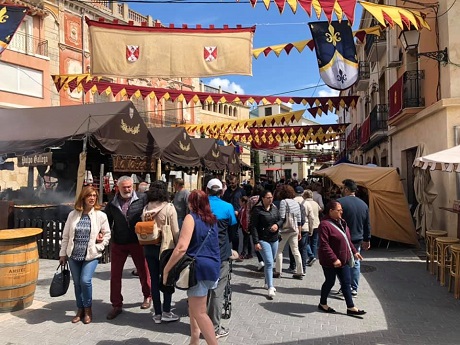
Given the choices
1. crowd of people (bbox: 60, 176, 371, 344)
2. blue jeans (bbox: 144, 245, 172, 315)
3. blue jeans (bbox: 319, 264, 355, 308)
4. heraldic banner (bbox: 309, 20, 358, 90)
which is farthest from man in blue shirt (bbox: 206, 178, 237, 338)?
heraldic banner (bbox: 309, 20, 358, 90)

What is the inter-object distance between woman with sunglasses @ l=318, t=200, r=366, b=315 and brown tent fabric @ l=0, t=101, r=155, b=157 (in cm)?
452

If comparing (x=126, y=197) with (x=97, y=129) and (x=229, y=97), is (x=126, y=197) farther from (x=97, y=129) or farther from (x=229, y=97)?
(x=229, y=97)

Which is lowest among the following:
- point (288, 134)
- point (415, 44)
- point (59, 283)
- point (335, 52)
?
point (59, 283)

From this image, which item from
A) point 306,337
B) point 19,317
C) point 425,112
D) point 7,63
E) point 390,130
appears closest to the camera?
point 306,337

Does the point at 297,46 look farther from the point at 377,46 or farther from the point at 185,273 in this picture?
the point at 185,273

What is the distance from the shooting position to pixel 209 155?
13.1 meters

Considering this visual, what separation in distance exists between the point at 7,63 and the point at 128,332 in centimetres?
1751

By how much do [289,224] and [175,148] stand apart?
4784mm

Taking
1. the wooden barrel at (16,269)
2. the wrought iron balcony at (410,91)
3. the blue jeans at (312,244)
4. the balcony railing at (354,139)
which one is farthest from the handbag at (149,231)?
the balcony railing at (354,139)

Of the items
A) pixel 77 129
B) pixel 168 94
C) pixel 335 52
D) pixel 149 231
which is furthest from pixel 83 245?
pixel 168 94

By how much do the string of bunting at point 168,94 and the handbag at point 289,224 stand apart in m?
5.48

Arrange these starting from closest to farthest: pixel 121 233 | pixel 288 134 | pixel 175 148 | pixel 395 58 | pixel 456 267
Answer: pixel 121 233 < pixel 456 267 < pixel 175 148 < pixel 395 58 < pixel 288 134

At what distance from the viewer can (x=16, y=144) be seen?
7.34 m

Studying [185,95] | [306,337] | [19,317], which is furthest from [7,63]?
[306,337]
